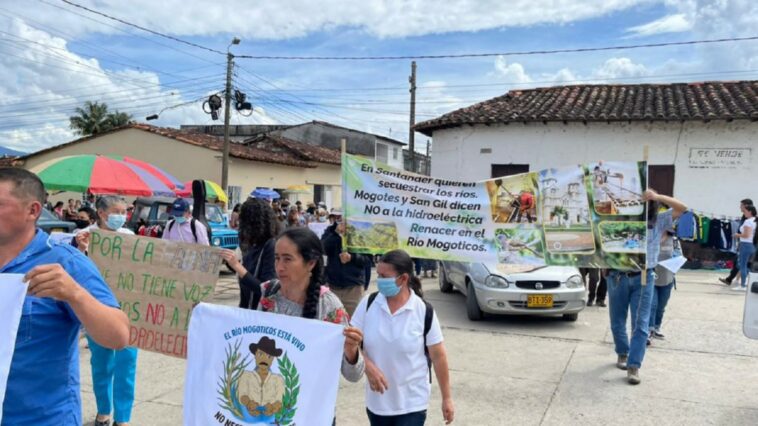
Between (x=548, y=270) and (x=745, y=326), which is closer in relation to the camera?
(x=745, y=326)

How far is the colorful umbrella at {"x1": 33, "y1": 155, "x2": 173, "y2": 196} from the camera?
9695 millimetres

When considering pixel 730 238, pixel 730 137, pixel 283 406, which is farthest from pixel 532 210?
A: pixel 730 137

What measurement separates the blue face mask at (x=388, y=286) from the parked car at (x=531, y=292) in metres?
5.54

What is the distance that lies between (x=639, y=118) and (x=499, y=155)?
459cm

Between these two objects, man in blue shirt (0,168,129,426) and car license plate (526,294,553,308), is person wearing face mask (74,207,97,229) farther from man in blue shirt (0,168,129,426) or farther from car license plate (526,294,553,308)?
man in blue shirt (0,168,129,426)

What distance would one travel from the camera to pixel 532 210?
235 inches

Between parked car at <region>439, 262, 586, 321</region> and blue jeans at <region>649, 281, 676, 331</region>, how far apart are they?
106 centimetres

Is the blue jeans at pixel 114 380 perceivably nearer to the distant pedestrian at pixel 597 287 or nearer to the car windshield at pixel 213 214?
the distant pedestrian at pixel 597 287

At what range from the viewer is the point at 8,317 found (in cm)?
207

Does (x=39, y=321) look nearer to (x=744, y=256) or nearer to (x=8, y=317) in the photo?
(x=8, y=317)

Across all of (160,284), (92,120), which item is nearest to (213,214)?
(160,284)

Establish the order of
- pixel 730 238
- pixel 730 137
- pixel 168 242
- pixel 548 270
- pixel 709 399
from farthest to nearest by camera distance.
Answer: pixel 730 137
pixel 730 238
pixel 548 270
pixel 709 399
pixel 168 242

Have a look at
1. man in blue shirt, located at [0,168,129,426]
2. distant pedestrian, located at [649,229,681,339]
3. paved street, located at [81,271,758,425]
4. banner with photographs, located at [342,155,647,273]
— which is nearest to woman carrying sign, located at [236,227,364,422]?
man in blue shirt, located at [0,168,129,426]

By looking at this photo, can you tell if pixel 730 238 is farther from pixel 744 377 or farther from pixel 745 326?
pixel 745 326
